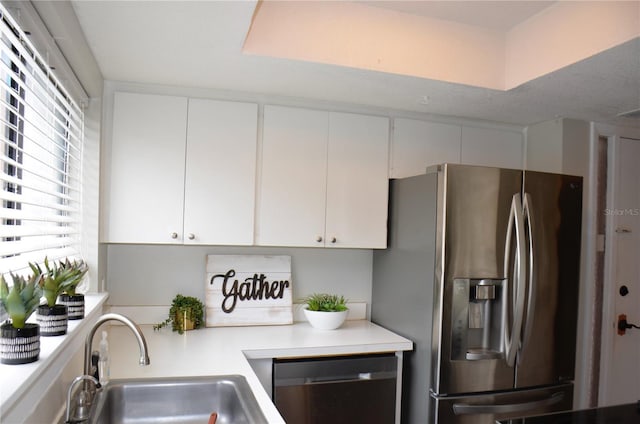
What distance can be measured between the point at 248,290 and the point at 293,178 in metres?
0.68

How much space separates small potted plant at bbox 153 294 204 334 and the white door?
233 centimetres

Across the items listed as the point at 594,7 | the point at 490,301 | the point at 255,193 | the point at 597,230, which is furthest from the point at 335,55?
the point at 597,230

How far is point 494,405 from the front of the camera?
215 centimetres

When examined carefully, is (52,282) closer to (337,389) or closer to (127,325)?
(127,325)

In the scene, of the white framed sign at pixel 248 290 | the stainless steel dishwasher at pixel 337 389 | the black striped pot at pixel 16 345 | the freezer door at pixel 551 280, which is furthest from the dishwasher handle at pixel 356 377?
the black striped pot at pixel 16 345

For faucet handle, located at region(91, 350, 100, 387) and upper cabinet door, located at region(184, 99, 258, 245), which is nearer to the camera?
faucet handle, located at region(91, 350, 100, 387)

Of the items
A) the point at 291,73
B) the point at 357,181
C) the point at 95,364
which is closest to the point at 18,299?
the point at 95,364

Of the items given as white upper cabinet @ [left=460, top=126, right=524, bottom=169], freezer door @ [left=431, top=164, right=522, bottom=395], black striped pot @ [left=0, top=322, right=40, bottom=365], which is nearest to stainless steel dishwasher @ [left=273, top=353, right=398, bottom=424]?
freezer door @ [left=431, top=164, right=522, bottom=395]

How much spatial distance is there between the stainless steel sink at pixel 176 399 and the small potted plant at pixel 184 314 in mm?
744

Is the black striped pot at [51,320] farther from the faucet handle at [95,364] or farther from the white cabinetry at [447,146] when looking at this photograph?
the white cabinetry at [447,146]

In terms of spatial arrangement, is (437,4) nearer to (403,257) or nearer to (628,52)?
(628,52)

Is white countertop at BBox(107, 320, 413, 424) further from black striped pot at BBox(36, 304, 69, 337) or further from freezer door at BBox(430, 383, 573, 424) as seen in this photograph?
Answer: black striped pot at BBox(36, 304, 69, 337)

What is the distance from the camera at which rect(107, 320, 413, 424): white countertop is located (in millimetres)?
1764

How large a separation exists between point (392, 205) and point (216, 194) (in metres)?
0.96
